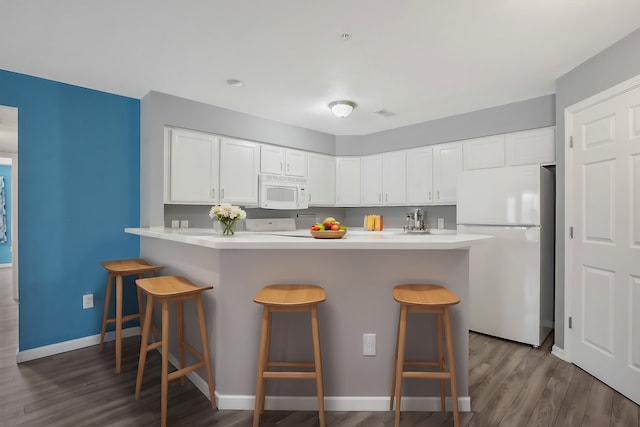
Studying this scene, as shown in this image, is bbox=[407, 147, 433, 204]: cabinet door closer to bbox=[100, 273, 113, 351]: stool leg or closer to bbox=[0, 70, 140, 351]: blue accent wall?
bbox=[0, 70, 140, 351]: blue accent wall

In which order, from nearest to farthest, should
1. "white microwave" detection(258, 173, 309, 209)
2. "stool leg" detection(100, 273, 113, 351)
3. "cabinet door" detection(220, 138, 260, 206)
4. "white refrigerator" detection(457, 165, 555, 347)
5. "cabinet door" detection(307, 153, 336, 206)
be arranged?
"stool leg" detection(100, 273, 113, 351)
"white refrigerator" detection(457, 165, 555, 347)
"cabinet door" detection(220, 138, 260, 206)
"white microwave" detection(258, 173, 309, 209)
"cabinet door" detection(307, 153, 336, 206)

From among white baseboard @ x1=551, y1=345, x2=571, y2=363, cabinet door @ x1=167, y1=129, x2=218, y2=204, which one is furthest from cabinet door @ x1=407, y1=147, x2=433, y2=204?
cabinet door @ x1=167, y1=129, x2=218, y2=204

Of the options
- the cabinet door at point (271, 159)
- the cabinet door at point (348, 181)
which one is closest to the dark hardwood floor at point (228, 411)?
the cabinet door at point (271, 159)

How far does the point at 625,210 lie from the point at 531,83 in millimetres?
1342

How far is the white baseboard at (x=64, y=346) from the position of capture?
2.71 m

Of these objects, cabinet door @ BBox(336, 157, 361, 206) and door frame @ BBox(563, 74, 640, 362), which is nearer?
door frame @ BBox(563, 74, 640, 362)

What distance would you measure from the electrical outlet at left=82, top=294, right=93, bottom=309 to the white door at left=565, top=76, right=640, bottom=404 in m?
4.07

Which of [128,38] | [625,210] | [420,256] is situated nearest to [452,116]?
[625,210]

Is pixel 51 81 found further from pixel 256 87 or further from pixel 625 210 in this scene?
pixel 625 210

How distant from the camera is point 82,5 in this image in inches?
74.7

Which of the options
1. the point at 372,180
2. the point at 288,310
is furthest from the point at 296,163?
the point at 288,310

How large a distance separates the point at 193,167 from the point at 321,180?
1823 millimetres

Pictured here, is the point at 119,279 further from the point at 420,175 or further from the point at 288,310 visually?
the point at 420,175

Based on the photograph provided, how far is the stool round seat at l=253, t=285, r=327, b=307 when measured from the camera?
5.55ft
